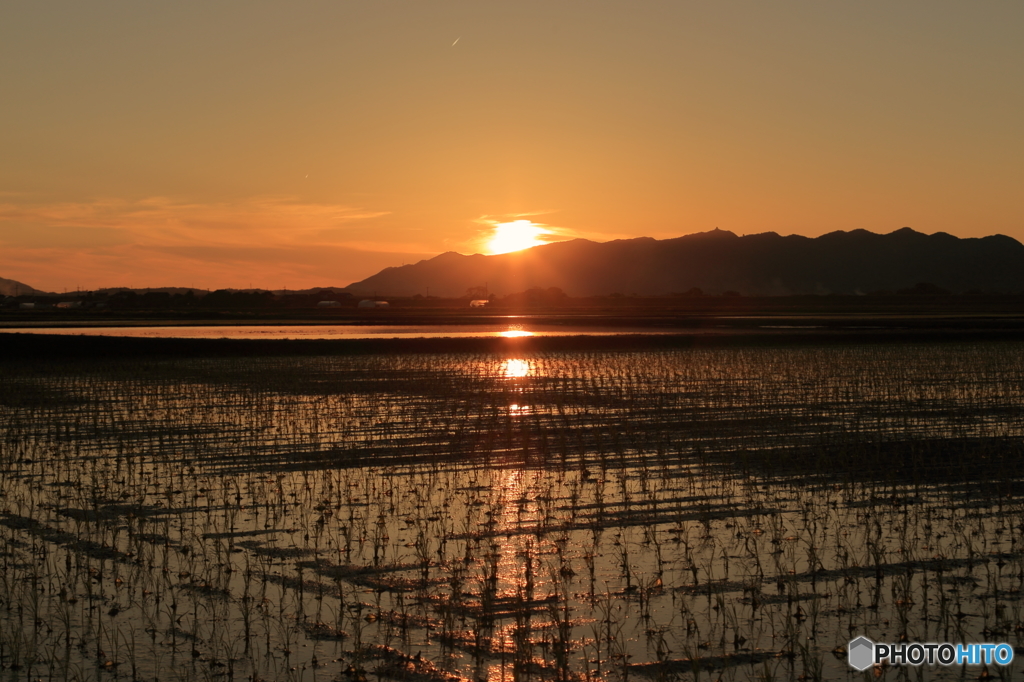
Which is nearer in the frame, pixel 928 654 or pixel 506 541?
pixel 928 654

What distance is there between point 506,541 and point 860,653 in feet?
13.5

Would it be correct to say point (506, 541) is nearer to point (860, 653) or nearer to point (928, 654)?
point (860, 653)

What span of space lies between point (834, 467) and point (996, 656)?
7433 millimetres

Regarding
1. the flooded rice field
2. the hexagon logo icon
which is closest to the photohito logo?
the hexagon logo icon

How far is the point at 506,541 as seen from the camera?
988 cm

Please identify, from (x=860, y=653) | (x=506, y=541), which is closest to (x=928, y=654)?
(x=860, y=653)

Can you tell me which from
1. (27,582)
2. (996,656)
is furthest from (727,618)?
(27,582)

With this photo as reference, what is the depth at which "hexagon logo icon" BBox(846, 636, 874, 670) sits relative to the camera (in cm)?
665

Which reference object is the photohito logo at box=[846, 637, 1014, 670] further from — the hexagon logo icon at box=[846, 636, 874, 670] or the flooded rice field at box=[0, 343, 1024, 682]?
the flooded rice field at box=[0, 343, 1024, 682]

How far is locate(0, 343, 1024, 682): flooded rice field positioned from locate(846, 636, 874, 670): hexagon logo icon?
0.09 m

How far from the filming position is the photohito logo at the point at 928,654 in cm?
664

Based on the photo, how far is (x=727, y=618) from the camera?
749cm

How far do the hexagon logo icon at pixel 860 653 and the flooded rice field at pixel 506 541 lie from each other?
9 centimetres

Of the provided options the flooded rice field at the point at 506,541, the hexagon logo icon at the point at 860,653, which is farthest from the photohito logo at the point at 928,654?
the flooded rice field at the point at 506,541
